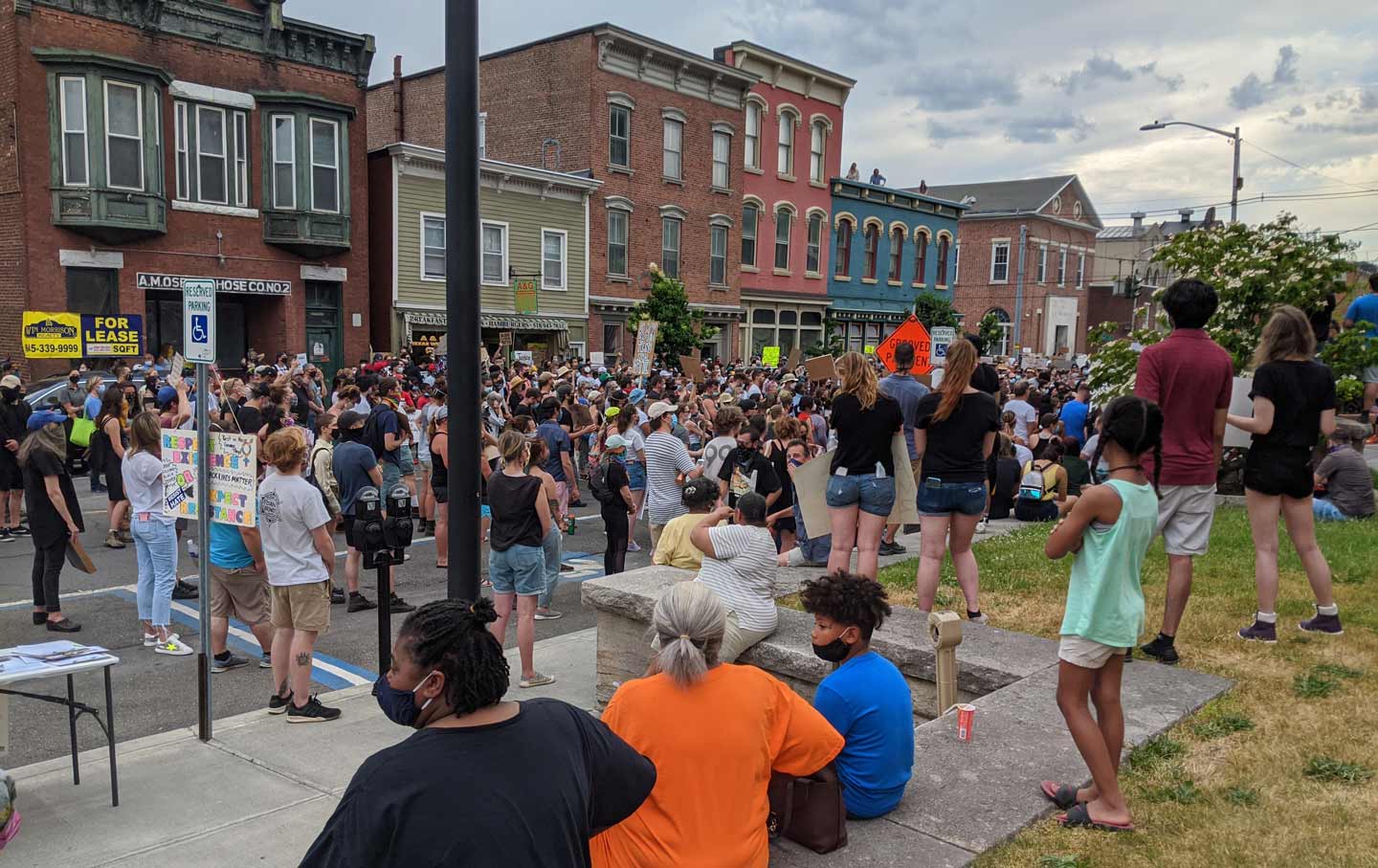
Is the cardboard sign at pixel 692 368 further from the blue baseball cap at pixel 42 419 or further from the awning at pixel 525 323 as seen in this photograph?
the blue baseball cap at pixel 42 419

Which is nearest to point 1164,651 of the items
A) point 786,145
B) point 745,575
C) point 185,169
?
point 745,575

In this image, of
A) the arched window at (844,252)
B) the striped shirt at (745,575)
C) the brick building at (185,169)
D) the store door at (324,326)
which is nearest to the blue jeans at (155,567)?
the striped shirt at (745,575)

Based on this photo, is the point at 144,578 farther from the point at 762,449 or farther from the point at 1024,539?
the point at 1024,539

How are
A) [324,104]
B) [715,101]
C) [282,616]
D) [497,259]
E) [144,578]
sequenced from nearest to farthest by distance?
[282,616] < [144,578] < [324,104] < [497,259] < [715,101]

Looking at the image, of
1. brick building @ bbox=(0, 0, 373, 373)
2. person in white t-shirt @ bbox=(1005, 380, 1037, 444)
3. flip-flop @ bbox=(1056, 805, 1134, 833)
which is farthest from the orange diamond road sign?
brick building @ bbox=(0, 0, 373, 373)

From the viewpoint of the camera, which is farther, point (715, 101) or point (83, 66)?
point (715, 101)

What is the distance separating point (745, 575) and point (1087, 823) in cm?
248

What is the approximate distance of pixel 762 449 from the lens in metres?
10.1

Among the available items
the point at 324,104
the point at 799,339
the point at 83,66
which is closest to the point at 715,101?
the point at 799,339

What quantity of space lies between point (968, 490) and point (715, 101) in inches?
1222

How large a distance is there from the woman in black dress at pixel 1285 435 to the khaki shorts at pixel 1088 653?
261 cm

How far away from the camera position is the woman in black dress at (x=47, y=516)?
25.7 feet

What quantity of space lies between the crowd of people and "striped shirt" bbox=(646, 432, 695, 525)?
3 cm

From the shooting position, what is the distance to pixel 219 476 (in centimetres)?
655
